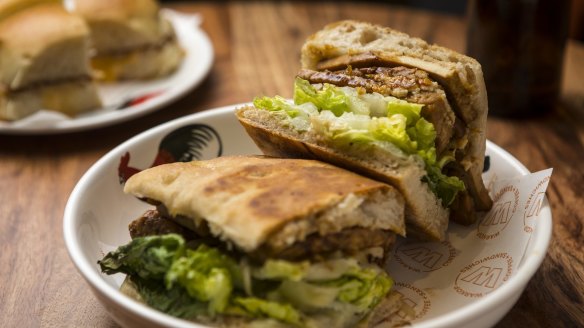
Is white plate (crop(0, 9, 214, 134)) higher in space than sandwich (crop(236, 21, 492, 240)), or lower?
lower

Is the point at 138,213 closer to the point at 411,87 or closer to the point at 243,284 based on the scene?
the point at 243,284

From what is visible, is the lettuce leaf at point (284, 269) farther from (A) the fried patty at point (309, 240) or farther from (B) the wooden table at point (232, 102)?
(B) the wooden table at point (232, 102)

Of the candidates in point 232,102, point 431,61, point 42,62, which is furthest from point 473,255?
point 42,62

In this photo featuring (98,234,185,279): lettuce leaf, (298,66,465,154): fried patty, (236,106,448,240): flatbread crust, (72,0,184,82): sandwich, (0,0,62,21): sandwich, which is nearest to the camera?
(98,234,185,279): lettuce leaf

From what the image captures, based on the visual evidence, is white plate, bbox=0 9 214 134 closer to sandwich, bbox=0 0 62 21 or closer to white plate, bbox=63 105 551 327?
sandwich, bbox=0 0 62 21

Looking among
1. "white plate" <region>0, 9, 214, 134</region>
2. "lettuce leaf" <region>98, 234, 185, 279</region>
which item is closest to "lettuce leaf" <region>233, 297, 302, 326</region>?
"lettuce leaf" <region>98, 234, 185, 279</region>

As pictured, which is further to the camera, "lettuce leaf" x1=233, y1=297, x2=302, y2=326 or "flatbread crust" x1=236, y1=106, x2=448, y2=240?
"flatbread crust" x1=236, y1=106, x2=448, y2=240
